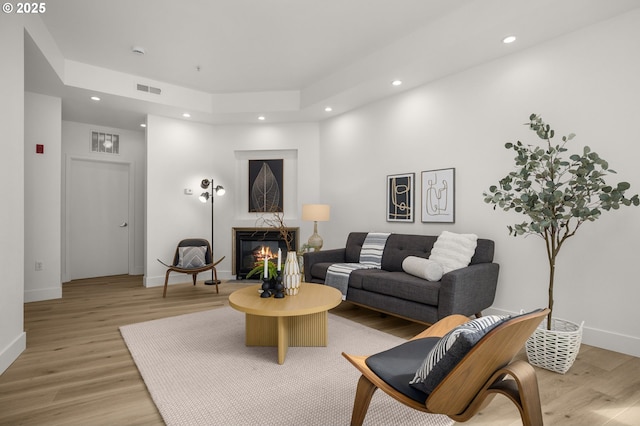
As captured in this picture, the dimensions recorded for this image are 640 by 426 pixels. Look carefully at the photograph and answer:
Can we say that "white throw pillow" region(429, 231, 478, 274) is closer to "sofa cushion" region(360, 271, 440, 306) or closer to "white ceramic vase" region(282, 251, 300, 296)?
"sofa cushion" region(360, 271, 440, 306)

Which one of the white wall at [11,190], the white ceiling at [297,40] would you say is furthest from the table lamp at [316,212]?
the white wall at [11,190]

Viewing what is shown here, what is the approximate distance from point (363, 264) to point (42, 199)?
432cm

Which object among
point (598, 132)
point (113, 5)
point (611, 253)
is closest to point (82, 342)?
point (113, 5)

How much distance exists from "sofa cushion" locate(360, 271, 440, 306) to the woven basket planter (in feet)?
2.52

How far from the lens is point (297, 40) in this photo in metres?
3.91

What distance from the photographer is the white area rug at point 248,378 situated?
6.21 ft

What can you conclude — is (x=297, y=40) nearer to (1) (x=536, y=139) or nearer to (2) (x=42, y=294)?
(1) (x=536, y=139)

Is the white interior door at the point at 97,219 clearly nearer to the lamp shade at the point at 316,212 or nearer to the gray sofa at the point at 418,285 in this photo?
the lamp shade at the point at 316,212

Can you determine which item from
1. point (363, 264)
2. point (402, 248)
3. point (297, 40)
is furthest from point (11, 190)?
point (402, 248)

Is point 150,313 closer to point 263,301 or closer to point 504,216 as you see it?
point 263,301

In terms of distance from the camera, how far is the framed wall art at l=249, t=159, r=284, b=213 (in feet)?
20.2

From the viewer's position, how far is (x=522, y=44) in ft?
10.9

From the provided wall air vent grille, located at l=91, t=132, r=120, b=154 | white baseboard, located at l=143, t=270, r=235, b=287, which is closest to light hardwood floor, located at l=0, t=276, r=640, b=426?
white baseboard, located at l=143, t=270, r=235, b=287

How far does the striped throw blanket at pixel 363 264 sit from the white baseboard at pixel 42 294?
372 cm
